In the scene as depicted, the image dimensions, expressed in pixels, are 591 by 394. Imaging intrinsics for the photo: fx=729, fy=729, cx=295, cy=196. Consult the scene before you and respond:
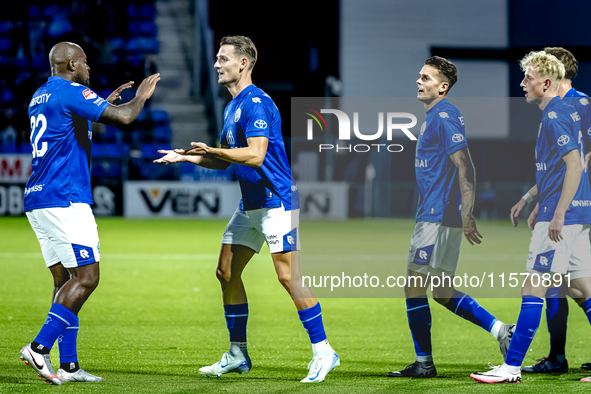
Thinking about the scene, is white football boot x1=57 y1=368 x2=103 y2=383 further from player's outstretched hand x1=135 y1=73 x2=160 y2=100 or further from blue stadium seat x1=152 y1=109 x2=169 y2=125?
blue stadium seat x1=152 y1=109 x2=169 y2=125

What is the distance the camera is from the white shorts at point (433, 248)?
192 inches

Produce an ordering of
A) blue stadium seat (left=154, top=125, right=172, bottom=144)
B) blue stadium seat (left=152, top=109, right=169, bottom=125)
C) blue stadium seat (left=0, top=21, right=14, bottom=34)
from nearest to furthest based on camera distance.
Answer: blue stadium seat (left=154, top=125, right=172, bottom=144)
blue stadium seat (left=152, top=109, right=169, bottom=125)
blue stadium seat (left=0, top=21, right=14, bottom=34)

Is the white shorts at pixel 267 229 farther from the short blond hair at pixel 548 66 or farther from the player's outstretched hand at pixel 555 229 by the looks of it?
the short blond hair at pixel 548 66

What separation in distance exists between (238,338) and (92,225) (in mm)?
1257

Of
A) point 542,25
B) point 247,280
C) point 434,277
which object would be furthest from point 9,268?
point 542,25

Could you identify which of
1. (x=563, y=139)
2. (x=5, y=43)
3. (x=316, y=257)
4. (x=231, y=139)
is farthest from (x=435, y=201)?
(x=5, y=43)

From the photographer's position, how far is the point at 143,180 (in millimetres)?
23125

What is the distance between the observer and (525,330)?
4633mm

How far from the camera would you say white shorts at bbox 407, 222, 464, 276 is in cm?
489

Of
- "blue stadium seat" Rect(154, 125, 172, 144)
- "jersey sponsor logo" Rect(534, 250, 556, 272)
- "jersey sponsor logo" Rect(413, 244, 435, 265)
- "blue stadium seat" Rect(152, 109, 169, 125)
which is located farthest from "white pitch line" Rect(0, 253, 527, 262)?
"blue stadium seat" Rect(152, 109, 169, 125)

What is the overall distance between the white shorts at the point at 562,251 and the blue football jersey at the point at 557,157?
0.21 ft

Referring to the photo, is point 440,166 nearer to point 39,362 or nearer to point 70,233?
point 70,233

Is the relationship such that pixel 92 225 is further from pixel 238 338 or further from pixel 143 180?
pixel 143 180

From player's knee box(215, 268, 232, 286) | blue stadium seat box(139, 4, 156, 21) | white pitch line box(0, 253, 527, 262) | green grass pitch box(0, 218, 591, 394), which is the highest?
blue stadium seat box(139, 4, 156, 21)
